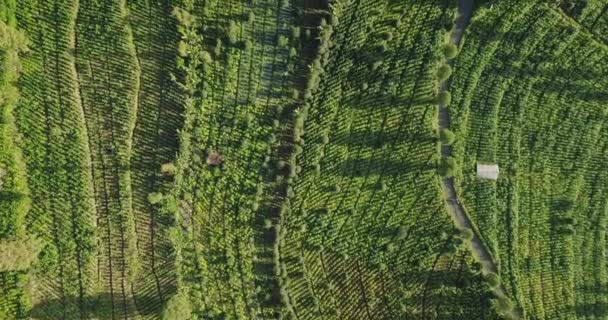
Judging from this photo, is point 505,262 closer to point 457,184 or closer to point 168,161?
point 457,184

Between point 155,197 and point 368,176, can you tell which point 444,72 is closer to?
point 368,176

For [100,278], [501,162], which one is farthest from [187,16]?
[501,162]

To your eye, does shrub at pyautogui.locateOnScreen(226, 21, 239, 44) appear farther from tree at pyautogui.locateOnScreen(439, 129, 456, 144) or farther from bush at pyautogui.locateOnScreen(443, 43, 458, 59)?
tree at pyautogui.locateOnScreen(439, 129, 456, 144)

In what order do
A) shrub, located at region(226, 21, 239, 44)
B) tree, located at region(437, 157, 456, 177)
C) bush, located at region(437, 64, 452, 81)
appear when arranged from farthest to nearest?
1. tree, located at region(437, 157, 456, 177)
2. bush, located at region(437, 64, 452, 81)
3. shrub, located at region(226, 21, 239, 44)

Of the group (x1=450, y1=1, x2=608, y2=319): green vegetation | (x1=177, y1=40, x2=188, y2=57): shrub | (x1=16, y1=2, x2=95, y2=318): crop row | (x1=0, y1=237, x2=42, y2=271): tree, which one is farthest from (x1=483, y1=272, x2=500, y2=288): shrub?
(x1=0, y1=237, x2=42, y2=271): tree

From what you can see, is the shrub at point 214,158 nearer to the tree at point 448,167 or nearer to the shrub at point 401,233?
the shrub at point 401,233

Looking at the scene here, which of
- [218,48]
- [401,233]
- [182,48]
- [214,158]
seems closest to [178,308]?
[214,158]
